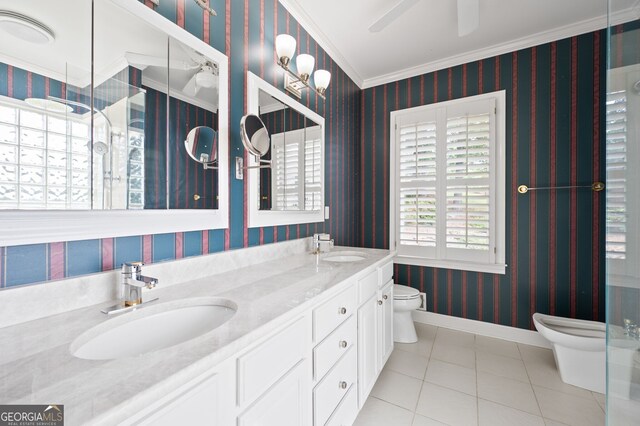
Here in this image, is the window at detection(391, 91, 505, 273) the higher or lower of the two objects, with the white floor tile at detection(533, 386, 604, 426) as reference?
higher

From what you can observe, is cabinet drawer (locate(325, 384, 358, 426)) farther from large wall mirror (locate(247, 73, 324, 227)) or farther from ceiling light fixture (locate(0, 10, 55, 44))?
ceiling light fixture (locate(0, 10, 55, 44))

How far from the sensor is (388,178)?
2.91 metres

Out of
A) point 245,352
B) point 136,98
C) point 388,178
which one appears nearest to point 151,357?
point 245,352

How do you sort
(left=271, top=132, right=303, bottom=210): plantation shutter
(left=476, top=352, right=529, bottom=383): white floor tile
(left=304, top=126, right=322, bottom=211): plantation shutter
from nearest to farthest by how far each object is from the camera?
(left=271, top=132, right=303, bottom=210): plantation shutter → (left=476, top=352, right=529, bottom=383): white floor tile → (left=304, top=126, right=322, bottom=211): plantation shutter

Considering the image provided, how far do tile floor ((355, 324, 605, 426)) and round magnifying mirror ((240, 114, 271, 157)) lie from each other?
1595mm

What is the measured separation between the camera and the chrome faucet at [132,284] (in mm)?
811

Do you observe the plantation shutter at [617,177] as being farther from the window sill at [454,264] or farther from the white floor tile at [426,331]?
the white floor tile at [426,331]

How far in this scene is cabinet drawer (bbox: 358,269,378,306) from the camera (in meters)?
1.44

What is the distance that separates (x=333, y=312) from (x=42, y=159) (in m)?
1.09

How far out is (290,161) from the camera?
184 cm

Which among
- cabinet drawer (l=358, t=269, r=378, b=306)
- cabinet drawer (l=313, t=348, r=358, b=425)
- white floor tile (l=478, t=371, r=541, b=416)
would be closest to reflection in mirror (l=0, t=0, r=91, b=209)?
cabinet drawer (l=313, t=348, r=358, b=425)

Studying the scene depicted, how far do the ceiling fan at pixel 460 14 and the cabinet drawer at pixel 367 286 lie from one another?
1.52 m

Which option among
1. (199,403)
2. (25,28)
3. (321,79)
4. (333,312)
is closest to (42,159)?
(25,28)

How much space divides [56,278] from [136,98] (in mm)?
644
